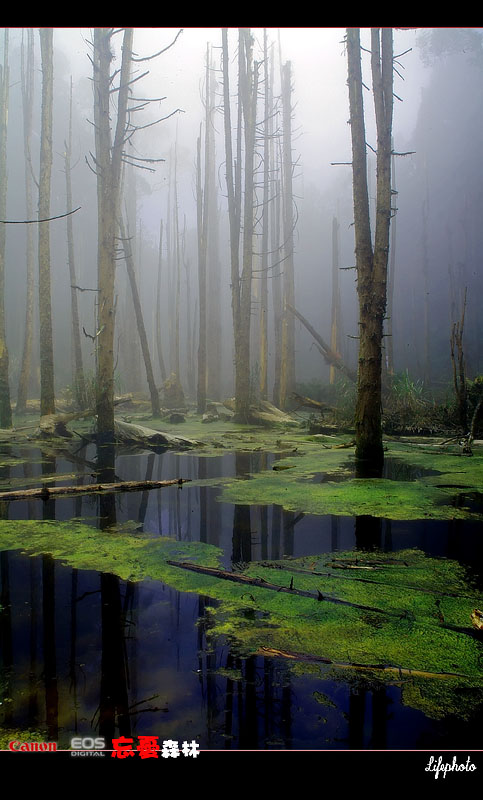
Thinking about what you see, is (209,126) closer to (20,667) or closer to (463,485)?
(463,485)

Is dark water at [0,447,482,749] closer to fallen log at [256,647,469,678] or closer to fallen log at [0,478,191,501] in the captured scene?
fallen log at [256,647,469,678]

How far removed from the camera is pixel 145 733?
4.08ft

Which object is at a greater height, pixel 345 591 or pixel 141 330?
pixel 141 330

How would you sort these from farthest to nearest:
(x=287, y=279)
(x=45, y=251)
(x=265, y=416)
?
(x=287, y=279) < (x=265, y=416) < (x=45, y=251)

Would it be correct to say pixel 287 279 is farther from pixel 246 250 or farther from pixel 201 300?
pixel 246 250

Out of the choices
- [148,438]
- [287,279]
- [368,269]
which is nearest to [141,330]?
[148,438]

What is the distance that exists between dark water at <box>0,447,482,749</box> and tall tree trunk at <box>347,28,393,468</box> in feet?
8.74

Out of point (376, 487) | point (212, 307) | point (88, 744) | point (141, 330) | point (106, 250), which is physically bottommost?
point (376, 487)

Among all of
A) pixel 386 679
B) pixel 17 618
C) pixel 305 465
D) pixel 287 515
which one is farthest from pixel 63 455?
pixel 386 679

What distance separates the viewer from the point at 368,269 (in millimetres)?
5430

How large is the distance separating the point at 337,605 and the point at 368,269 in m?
4.31

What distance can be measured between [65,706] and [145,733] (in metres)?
0.27

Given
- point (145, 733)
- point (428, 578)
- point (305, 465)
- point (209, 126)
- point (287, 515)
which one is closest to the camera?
point (145, 733)

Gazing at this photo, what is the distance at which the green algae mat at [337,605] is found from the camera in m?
1.50
